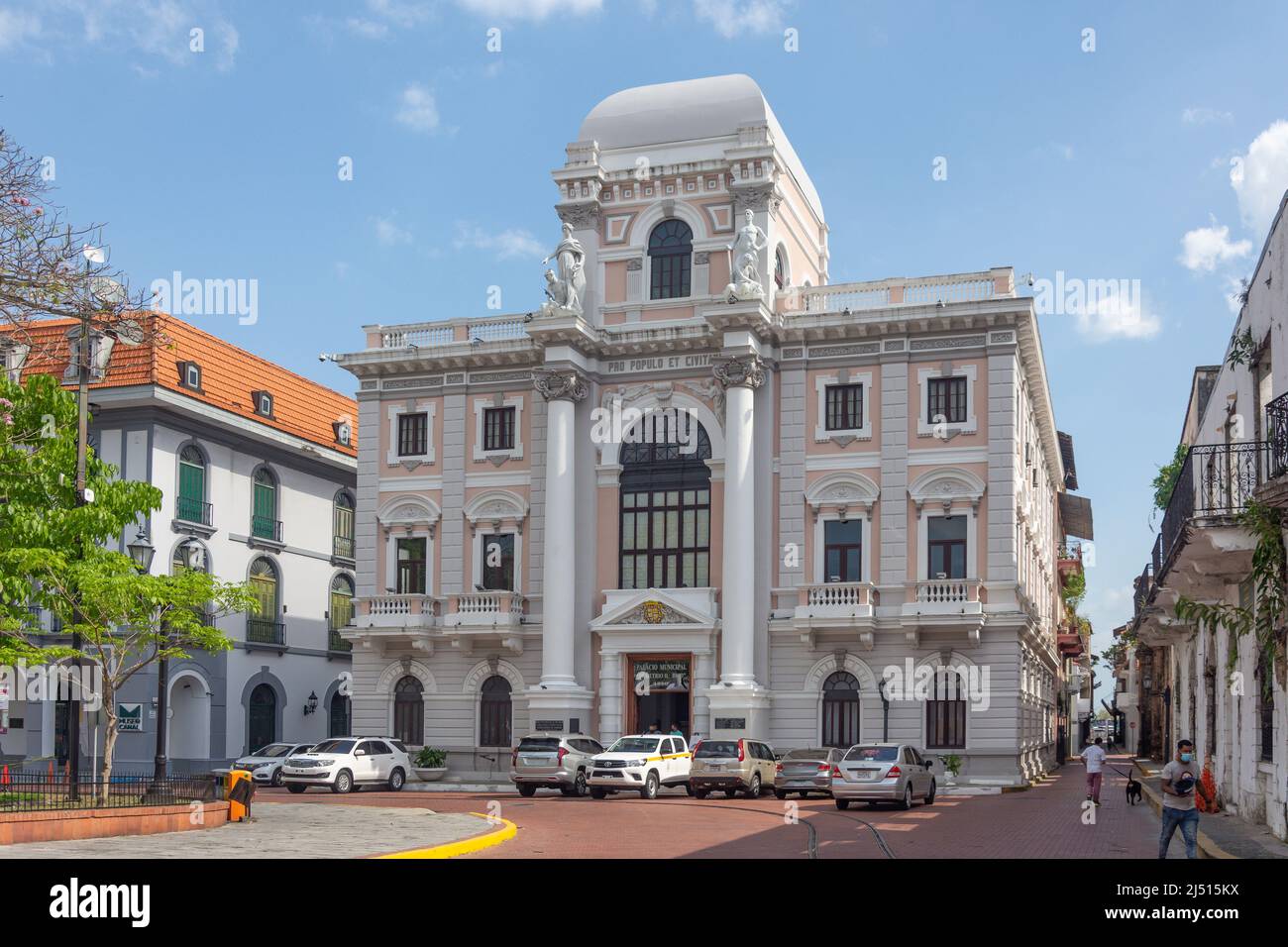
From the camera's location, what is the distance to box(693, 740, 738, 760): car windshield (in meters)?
36.7

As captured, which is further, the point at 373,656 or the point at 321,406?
the point at 321,406

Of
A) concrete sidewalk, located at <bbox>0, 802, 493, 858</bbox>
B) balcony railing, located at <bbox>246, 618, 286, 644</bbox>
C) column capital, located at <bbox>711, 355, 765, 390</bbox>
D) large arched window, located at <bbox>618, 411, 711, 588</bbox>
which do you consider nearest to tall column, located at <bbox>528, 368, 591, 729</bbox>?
large arched window, located at <bbox>618, 411, 711, 588</bbox>

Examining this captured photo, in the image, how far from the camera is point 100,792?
78.4ft

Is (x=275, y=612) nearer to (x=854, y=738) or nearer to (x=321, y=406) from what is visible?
(x=321, y=406)

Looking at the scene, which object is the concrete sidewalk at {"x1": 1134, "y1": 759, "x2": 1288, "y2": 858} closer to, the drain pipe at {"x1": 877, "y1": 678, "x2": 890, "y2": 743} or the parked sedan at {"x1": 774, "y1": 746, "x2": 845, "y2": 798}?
the parked sedan at {"x1": 774, "y1": 746, "x2": 845, "y2": 798}

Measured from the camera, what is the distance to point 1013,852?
22234 millimetres

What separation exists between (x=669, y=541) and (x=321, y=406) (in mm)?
20028

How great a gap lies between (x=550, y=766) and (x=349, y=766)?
592 centimetres

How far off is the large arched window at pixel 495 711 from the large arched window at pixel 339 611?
456 inches

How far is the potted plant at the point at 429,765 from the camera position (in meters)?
45.7

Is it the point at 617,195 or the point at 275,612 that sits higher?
the point at 617,195

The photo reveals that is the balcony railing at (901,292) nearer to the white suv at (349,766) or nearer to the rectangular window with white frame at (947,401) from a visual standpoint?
the rectangular window with white frame at (947,401)
